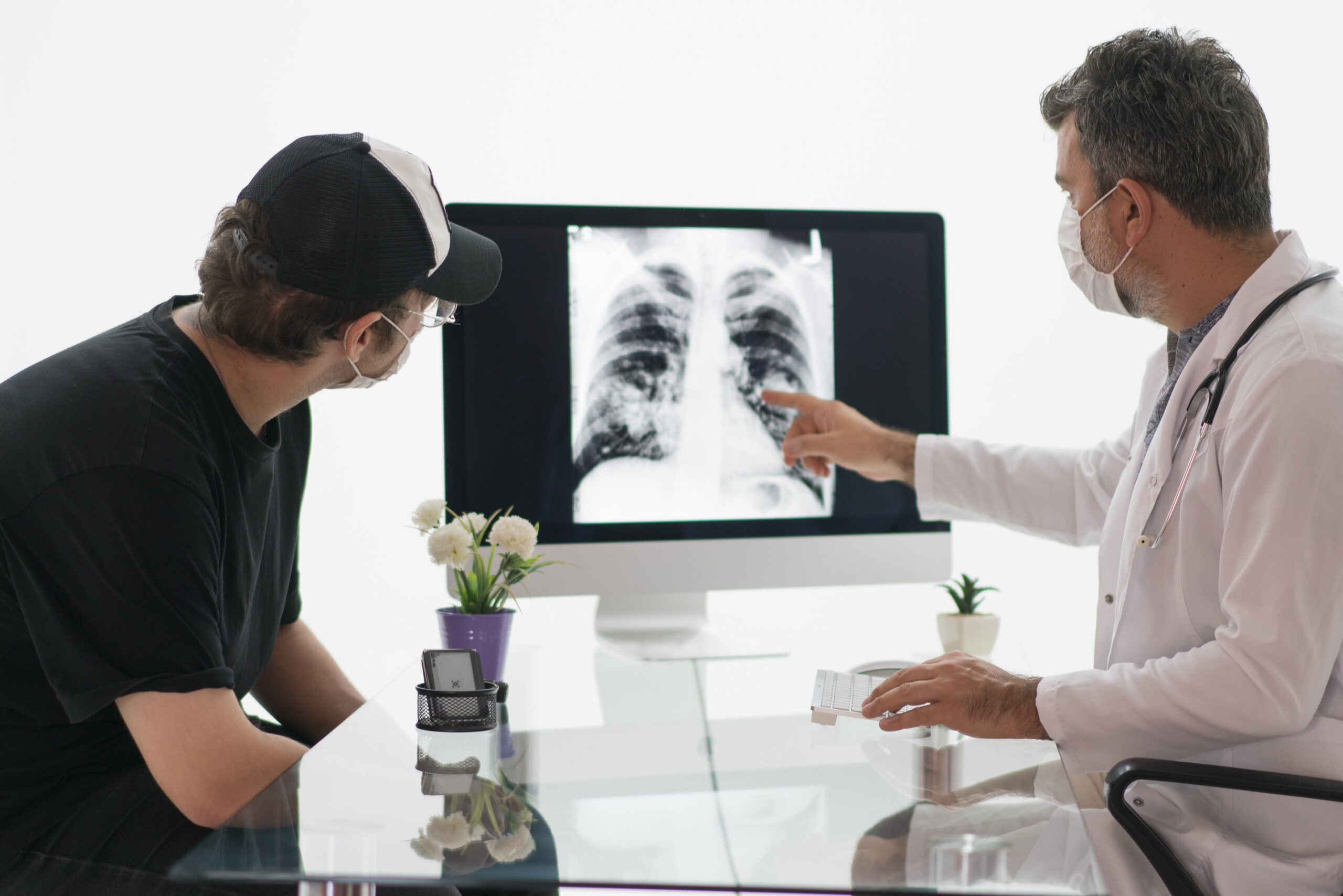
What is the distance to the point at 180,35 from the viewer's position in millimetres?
2438

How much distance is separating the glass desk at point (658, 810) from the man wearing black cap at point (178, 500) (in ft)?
0.53

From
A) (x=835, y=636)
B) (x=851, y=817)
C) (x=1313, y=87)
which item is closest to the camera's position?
(x=851, y=817)

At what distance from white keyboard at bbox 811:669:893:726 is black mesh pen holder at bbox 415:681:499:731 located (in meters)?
0.44

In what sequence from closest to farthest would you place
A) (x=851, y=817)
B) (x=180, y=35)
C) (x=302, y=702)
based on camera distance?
Result: 1. (x=851, y=817)
2. (x=302, y=702)
3. (x=180, y=35)

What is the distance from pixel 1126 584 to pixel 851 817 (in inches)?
21.7

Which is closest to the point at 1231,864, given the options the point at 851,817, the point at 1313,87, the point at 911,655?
the point at 851,817

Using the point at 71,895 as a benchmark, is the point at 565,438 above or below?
above

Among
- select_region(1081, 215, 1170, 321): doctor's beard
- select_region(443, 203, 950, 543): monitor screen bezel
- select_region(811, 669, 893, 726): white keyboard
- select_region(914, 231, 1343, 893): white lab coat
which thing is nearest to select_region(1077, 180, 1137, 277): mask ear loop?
select_region(1081, 215, 1170, 321): doctor's beard

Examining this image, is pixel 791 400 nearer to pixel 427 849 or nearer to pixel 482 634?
pixel 482 634

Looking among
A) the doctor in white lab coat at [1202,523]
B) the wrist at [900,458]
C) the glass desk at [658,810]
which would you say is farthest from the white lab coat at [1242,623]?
the wrist at [900,458]

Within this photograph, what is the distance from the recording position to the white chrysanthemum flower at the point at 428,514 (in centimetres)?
160

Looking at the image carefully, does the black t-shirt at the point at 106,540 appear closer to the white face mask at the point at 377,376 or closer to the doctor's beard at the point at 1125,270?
the white face mask at the point at 377,376

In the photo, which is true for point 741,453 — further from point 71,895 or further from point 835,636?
point 71,895

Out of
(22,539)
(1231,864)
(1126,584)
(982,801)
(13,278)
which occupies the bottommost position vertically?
(1231,864)
